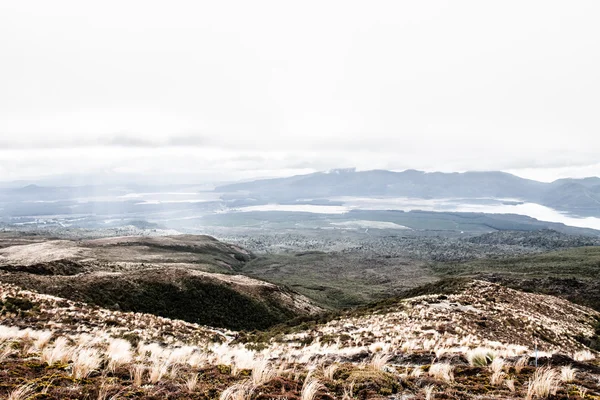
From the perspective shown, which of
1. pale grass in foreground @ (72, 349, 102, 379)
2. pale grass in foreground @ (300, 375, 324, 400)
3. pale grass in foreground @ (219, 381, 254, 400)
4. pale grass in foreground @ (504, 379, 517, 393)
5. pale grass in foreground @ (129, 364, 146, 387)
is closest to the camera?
pale grass in foreground @ (219, 381, 254, 400)

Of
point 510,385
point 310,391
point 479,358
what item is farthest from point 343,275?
point 310,391

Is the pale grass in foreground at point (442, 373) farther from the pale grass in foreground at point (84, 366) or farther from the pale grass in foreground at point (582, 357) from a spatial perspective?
the pale grass in foreground at point (84, 366)

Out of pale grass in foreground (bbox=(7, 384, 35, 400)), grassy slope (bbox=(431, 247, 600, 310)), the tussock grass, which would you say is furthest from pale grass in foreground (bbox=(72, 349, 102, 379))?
grassy slope (bbox=(431, 247, 600, 310))

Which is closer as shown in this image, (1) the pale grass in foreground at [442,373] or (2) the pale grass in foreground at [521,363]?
(1) the pale grass in foreground at [442,373]

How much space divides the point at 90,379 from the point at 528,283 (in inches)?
4058

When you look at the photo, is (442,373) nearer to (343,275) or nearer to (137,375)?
(137,375)

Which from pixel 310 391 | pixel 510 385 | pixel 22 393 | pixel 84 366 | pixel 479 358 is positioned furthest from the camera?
pixel 479 358

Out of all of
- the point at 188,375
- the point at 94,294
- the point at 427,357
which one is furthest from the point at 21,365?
the point at 94,294

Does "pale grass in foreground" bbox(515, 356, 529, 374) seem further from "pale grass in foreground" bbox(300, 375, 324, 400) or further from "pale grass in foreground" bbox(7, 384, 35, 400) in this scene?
"pale grass in foreground" bbox(7, 384, 35, 400)

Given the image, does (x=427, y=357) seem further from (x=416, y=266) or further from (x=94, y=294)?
(x=416, y=266)

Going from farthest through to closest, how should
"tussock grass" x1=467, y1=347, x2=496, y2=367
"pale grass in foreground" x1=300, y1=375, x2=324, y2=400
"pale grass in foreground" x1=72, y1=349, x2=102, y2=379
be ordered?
"tussock grass" x1=467, y1=347, x2=496, y2=367, "pale grass in foreground" x1=72, y1=349, x2=102, y2=379, "pale grass in foreground" x1=300, y1=375, x2=324, y2=400

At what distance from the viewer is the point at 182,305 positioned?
4697 centimetres

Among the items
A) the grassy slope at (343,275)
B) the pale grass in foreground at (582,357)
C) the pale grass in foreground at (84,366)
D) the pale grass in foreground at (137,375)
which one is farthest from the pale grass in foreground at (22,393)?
the grassy slope at (343,275)

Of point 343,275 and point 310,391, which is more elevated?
point 310,391
